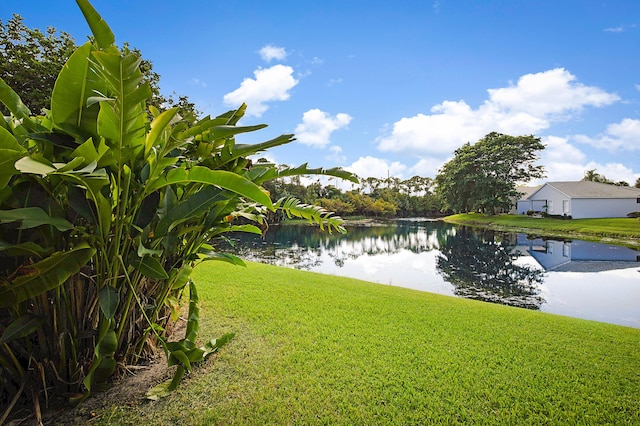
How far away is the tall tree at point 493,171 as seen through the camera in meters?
25.0

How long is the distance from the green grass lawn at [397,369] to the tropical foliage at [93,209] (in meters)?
0.35

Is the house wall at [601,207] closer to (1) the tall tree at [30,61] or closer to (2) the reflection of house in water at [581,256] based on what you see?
(2) the reflection of house in water at [581,256]

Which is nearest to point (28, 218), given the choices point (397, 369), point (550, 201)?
point (397, 369)

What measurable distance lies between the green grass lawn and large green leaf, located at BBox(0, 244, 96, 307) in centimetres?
70

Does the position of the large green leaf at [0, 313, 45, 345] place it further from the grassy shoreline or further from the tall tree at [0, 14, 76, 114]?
the grassy shoreline

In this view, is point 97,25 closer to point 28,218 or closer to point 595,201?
point 28,218

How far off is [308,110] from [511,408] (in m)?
11.4

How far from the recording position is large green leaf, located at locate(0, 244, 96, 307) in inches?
46.2

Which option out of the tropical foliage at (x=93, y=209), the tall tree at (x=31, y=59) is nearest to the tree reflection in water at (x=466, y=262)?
the tropical foliage at (x=93, y=209)

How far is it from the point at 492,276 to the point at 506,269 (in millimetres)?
1116

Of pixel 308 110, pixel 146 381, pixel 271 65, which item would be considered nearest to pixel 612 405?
pixel 146 381

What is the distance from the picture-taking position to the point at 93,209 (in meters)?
1.42

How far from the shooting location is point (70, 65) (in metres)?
1.16

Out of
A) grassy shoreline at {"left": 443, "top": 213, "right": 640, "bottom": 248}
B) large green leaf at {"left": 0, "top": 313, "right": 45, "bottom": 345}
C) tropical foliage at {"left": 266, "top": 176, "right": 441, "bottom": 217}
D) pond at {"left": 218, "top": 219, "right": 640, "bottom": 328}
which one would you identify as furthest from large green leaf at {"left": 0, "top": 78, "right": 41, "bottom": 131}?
tropical foliage at {"left": 266, "top": 176, "right": 441, "bottom": 217}
